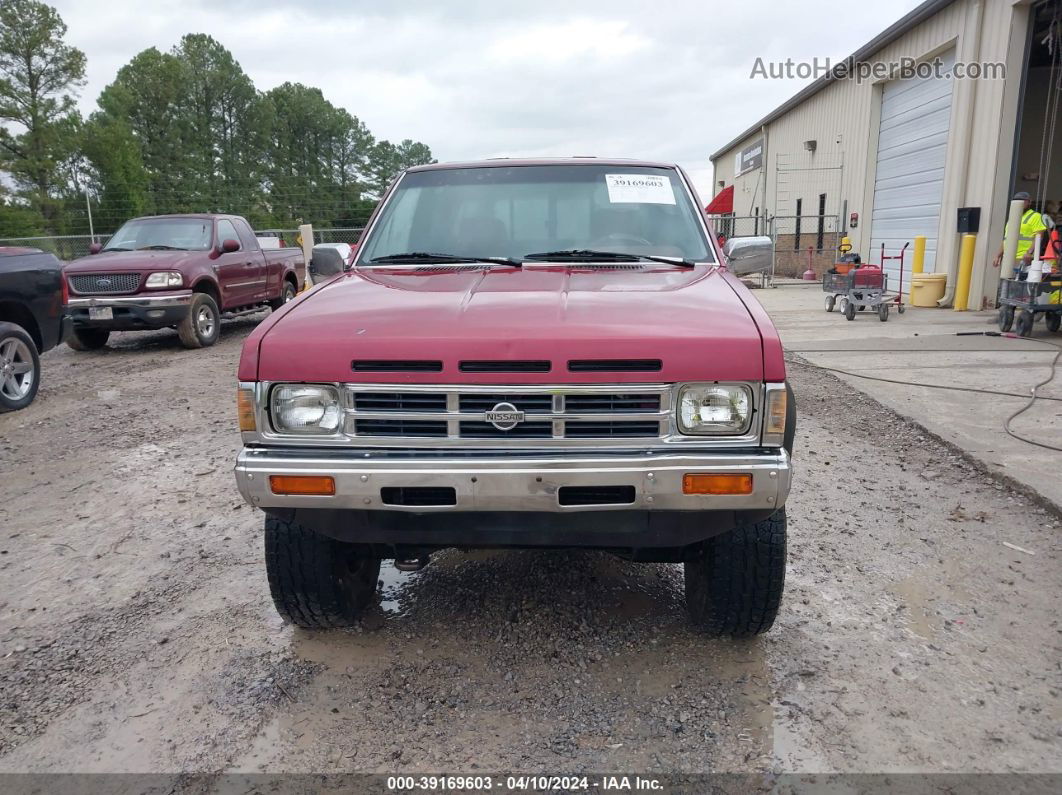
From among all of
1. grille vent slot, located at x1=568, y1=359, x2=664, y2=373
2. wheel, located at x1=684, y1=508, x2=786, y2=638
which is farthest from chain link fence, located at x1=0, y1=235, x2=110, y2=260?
wheel, located at x1=684, y1=508, x2=786, y2=638

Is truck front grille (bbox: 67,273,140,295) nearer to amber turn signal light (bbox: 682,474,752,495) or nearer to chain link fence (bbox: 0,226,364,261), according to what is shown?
amber turn signal light (bbox: 682,474,752,495)

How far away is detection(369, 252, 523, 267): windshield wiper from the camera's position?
3.49 metres

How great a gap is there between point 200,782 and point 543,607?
1.49 m

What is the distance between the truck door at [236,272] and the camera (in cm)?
1109

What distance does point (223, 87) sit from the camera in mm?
53094

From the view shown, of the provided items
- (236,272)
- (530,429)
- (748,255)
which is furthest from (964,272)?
(530,429)

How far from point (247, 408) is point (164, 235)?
380 inches

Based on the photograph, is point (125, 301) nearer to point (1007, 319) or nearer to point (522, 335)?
point (522, 335)

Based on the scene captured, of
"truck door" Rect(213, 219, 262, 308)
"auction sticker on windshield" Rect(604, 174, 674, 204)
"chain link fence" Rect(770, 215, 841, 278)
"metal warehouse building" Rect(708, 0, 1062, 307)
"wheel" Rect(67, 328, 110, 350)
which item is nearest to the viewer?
"auction sticker on windshield" Rect(604, 174, 674, 204)

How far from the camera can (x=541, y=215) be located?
3.79 meters

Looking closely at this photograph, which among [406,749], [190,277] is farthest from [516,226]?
[190,277]

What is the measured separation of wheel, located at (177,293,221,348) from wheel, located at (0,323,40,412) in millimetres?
2856

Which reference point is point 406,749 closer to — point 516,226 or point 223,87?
point 516,226

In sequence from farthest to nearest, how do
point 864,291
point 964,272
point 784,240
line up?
point 784,240 → point 964,272 → point 864,291
